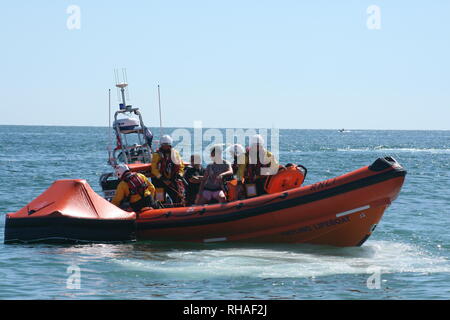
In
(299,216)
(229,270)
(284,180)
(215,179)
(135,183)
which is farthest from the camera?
(215,179)

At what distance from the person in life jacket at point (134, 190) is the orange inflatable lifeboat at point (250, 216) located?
0.18m

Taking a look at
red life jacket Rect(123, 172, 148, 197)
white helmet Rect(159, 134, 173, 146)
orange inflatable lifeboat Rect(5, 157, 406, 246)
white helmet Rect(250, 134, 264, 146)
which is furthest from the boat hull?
white helmet Rect(159, 134, 173, 146)

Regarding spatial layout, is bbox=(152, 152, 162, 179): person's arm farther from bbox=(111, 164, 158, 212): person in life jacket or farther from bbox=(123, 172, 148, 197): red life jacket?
bbox=(123, 172, 148, 197): red life jacket

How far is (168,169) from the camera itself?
10016mm

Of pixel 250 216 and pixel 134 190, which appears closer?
pixel 250 216

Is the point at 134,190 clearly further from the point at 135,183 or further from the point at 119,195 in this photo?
the point at 119,195

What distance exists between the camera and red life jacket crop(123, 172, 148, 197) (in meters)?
9.39

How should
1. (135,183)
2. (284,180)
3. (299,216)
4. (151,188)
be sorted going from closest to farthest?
(299,216) → (284,180) → (135,183) → (151,188)

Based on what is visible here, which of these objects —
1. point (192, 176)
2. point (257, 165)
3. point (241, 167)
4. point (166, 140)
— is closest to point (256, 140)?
point (257, 165)

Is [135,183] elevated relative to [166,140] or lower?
lower

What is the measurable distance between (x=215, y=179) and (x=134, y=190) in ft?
3.51

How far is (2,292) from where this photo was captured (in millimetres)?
6906

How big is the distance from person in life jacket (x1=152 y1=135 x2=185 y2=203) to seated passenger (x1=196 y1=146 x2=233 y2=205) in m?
0.59
